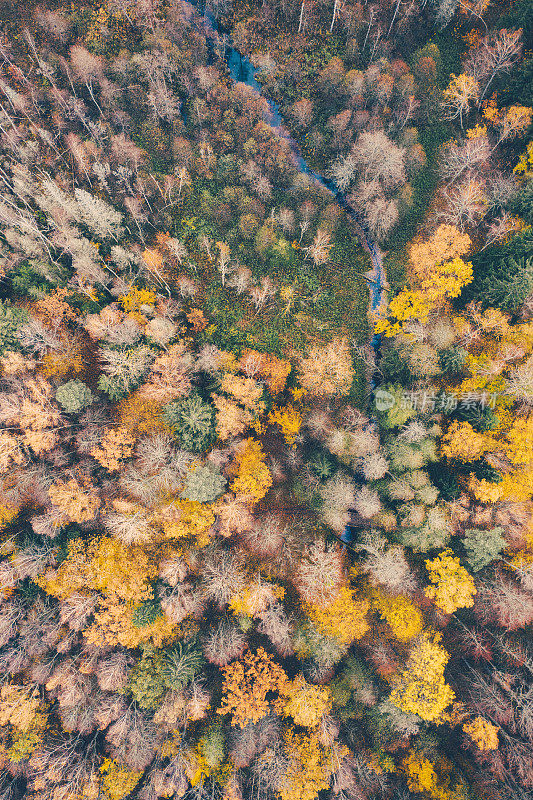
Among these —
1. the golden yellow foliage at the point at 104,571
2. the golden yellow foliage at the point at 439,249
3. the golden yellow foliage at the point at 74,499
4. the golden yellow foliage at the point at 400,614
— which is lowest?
the golden yellow foliage at the point at 104,571

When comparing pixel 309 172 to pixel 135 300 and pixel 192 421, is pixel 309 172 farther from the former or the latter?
pixel 192 421

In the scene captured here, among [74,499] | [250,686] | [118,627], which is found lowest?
[250,686]

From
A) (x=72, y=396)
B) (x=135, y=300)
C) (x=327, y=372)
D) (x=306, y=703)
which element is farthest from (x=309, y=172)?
(x=306, y=703)

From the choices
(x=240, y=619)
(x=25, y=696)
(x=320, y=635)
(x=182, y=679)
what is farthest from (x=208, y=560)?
(x=25, y=696)

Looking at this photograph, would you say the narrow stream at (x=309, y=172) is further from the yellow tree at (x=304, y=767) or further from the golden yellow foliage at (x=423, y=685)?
the yellow tree at (x=304, y=767)

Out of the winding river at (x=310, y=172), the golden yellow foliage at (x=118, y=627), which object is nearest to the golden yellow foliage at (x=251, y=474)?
the golden yellow foliage at (x=118, y=627)

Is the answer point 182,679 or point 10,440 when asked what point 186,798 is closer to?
point 182,679
